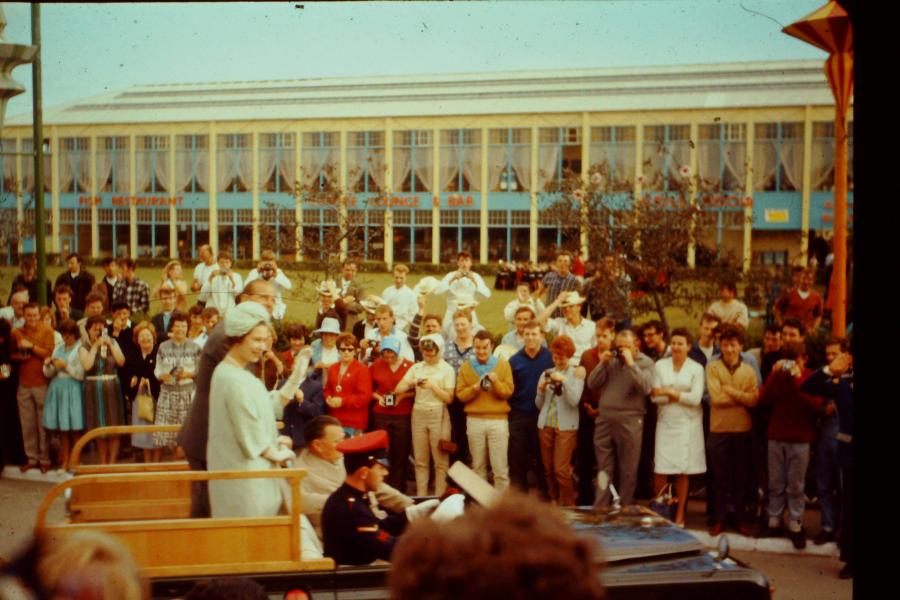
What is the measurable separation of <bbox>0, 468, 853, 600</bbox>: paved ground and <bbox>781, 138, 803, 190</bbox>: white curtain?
6.71m

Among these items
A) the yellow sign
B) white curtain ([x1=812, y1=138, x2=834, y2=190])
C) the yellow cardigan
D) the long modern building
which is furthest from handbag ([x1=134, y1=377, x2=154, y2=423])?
white curtain ([x1=812, y1=138, x2=834, y2=190])

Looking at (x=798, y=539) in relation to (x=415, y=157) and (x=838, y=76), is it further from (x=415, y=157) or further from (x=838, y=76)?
(x=415, y=157)

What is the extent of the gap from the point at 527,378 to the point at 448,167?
688cm

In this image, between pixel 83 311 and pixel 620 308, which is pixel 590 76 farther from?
pixel 83 311

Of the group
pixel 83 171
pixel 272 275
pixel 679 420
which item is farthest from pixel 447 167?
pixel 679 420

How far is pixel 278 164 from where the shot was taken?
1340 cm

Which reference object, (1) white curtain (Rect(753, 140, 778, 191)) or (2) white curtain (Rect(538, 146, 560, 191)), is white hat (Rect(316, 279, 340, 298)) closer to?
(2) white curtain (Rect(538, 146, 560, 191))

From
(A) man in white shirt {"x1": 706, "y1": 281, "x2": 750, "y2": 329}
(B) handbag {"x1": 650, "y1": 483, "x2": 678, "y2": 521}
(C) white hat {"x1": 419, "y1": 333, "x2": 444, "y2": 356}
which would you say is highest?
(A) man in white shirt {"x1": 706, "y1": 281, "x2": 750, "y2": 329}

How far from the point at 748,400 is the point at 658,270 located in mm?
3597

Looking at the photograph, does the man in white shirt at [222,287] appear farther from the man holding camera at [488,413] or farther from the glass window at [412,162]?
the man holding camera at [488,413]

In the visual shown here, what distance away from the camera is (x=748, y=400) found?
852 centimetres

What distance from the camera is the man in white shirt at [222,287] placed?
11570mm

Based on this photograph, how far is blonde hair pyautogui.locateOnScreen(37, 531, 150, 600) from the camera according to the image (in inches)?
73.8

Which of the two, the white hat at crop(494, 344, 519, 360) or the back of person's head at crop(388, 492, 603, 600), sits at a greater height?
the back of person's head at crop(388, 492, 603, 600)
